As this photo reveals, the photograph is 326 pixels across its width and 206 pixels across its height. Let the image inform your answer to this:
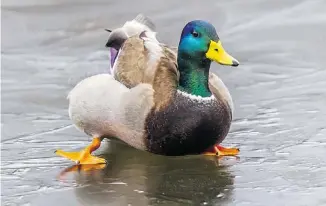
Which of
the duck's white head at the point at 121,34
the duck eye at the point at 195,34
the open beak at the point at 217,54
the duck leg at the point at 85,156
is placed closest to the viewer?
the open beak at the point at 217,54

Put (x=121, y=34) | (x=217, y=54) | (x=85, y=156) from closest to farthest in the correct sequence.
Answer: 1. (x=217, y=54)
2. (x=85, y=156)
3. (x=121, y=34)

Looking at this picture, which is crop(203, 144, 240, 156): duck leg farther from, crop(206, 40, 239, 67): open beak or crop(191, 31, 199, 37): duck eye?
crop(191, 31, 199, 37): duck eye

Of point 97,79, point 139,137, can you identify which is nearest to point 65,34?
point 97,79

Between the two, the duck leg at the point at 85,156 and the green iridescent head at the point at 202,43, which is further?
the duck leg at the point at 85,156

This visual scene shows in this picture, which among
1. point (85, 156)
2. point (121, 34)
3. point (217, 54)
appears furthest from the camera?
point (121, 34)

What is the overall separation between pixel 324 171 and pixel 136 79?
1.40m

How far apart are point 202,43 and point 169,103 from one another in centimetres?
44

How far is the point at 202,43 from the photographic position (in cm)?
577

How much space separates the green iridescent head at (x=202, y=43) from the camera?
18.8 ft

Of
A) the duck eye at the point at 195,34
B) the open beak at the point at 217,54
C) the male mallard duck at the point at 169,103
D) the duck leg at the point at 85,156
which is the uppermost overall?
the duck eye at the point at 195,34

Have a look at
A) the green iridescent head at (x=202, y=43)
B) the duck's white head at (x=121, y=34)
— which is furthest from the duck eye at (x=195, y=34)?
the duck's white head at (x=121, y=34)

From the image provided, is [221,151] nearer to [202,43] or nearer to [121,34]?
[202,43]

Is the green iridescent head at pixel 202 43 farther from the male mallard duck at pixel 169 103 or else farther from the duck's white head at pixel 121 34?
the duck's white head at pixel 121 34

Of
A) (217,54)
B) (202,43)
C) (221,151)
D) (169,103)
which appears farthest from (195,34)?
(221,151)
